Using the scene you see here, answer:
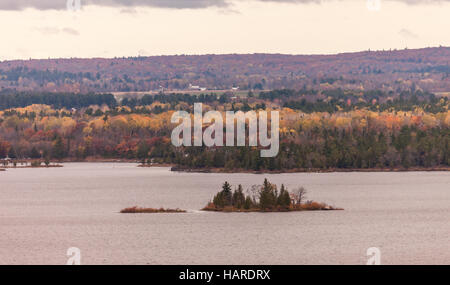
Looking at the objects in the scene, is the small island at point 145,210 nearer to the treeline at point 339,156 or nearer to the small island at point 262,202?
the small island at point 262,202

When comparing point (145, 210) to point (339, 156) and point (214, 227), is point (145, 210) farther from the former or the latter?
point (339, 156)

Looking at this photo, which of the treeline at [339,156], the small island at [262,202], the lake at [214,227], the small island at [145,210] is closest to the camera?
the lake at [214,227]

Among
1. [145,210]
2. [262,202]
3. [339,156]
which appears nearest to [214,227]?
[262,202]

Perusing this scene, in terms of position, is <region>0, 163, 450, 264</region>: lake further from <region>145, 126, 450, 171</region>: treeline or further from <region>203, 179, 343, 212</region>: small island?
<region>145, 126, 450, 171</region>: treeline

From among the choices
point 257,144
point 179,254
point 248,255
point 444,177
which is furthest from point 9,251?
point 257,144

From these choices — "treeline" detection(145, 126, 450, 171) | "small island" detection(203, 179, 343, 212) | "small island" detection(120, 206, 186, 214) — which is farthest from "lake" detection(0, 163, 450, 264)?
"treeline" detection(145, 126, 450, 171)

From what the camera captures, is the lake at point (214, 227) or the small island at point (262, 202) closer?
the lake at point (214, 227)

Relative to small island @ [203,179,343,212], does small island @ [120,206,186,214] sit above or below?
below

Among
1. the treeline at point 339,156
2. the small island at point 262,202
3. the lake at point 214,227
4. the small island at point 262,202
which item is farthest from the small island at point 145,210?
the treeline at point 339,156
